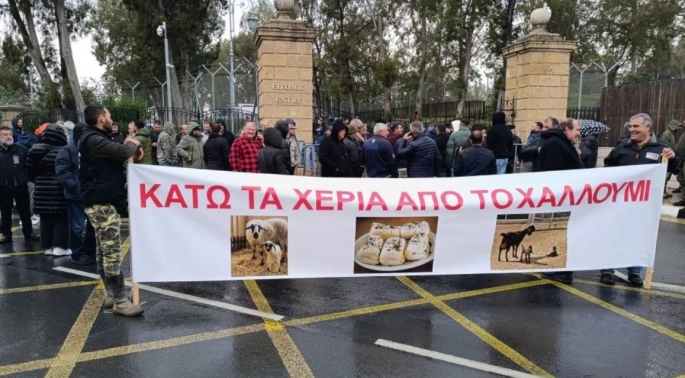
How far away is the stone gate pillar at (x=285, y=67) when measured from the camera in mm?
10789

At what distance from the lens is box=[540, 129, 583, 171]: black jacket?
567 centimetres

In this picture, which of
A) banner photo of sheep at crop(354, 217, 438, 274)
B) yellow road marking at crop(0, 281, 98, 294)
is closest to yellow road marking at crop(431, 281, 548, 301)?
banner photo of sheep at crop(354, 217, 438, 274)

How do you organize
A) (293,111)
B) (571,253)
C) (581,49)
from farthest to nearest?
(581,49)
(293,111)
(571,253)

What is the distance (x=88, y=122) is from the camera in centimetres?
461

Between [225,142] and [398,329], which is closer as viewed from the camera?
[398,329]

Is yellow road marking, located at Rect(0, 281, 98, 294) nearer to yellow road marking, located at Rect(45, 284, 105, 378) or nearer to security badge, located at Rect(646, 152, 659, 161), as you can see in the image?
yellow road marking, located at Rect(45, 284, 105, 378)

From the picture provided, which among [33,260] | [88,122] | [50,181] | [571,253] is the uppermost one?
[88,122]

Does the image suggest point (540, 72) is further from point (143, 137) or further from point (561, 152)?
point (143, 137)

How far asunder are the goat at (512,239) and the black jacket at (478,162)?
64.4 inches

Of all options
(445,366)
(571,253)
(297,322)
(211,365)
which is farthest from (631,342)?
(211,365)

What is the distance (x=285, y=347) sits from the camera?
13.1 ft

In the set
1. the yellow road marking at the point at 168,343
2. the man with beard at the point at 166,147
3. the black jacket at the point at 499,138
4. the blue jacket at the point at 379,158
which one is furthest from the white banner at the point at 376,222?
the man with beard at the point at 166,147

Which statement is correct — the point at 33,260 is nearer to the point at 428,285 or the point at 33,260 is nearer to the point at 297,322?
the point at 297,322

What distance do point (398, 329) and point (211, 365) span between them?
161cm
